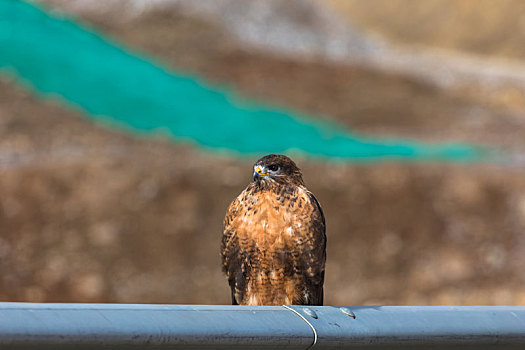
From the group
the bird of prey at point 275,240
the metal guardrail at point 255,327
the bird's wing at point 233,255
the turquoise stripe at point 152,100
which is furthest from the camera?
the turquoise stripe at point 152,100

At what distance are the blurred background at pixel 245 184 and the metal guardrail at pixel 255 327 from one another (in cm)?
1289

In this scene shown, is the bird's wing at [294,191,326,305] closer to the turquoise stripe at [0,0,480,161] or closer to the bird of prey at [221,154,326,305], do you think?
the bird of prey at [221,154,326,305]

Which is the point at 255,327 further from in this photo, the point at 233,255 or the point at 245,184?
the point at 245,184

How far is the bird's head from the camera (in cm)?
461

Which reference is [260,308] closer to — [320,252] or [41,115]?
[320,252]

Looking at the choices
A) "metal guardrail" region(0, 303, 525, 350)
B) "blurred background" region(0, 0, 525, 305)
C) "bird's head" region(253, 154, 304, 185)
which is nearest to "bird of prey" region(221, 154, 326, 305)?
"bird's head" region(253, 154, 304, 185)

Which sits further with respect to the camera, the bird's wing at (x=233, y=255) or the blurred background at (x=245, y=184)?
the blurred background at (x=245, y=184)

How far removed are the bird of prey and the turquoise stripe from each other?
58.7ft

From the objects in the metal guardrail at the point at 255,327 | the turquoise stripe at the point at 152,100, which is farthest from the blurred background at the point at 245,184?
the metal guardrail at the point at 255,327

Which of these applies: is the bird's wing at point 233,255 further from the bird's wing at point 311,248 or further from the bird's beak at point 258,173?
the bird's wing at point 311,248

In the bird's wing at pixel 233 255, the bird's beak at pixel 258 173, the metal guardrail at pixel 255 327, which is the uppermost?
the bird's beak at pixel 258 173

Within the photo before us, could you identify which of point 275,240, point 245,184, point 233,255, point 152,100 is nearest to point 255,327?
point 275,240

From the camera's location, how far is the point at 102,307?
79.3 inches

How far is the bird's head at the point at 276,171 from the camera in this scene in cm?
461
